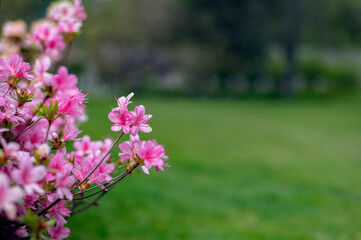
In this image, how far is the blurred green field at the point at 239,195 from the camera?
11.6 feet

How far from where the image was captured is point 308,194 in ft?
16.1

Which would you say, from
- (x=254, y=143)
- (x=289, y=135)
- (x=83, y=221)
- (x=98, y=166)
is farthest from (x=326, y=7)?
(x=98, y=166)

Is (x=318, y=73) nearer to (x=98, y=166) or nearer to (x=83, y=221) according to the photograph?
(x=83, y=221)

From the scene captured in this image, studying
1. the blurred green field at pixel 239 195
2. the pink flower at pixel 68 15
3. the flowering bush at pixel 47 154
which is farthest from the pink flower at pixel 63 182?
the blurred green field at pixel 239 195

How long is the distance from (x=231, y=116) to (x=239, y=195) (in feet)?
35.5

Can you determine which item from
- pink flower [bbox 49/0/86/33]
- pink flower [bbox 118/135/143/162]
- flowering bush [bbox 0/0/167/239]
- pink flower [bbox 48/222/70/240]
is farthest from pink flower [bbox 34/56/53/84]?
pink flower [bbox 49/0/86/33]

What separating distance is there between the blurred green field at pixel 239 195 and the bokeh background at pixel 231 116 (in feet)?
0.06

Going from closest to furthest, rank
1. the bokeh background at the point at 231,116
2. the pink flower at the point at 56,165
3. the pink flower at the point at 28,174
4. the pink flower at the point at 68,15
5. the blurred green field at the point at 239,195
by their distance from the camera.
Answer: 1. the pink flower at the point at 28,174
2. the pink flower at the point at 56,165
3. the pink flower at the point at 68,15
4. the blurred green field at the point at 239,195
5. the bokeh background at the point at 231,116

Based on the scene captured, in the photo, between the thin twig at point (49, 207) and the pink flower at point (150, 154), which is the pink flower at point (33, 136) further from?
the pink flower at point (150, 154)

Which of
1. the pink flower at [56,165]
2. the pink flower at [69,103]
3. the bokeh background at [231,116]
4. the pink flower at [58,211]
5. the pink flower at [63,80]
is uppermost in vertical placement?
the pink flower at [63,80]

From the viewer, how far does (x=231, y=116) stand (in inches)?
608

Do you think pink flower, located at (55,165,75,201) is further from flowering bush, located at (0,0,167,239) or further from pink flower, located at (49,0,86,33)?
pink flower, located at (49,0,86,33)

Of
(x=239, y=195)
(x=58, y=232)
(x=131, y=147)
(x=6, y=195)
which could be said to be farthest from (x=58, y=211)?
(x=239, y=195)

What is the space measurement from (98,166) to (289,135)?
9.77 meters
